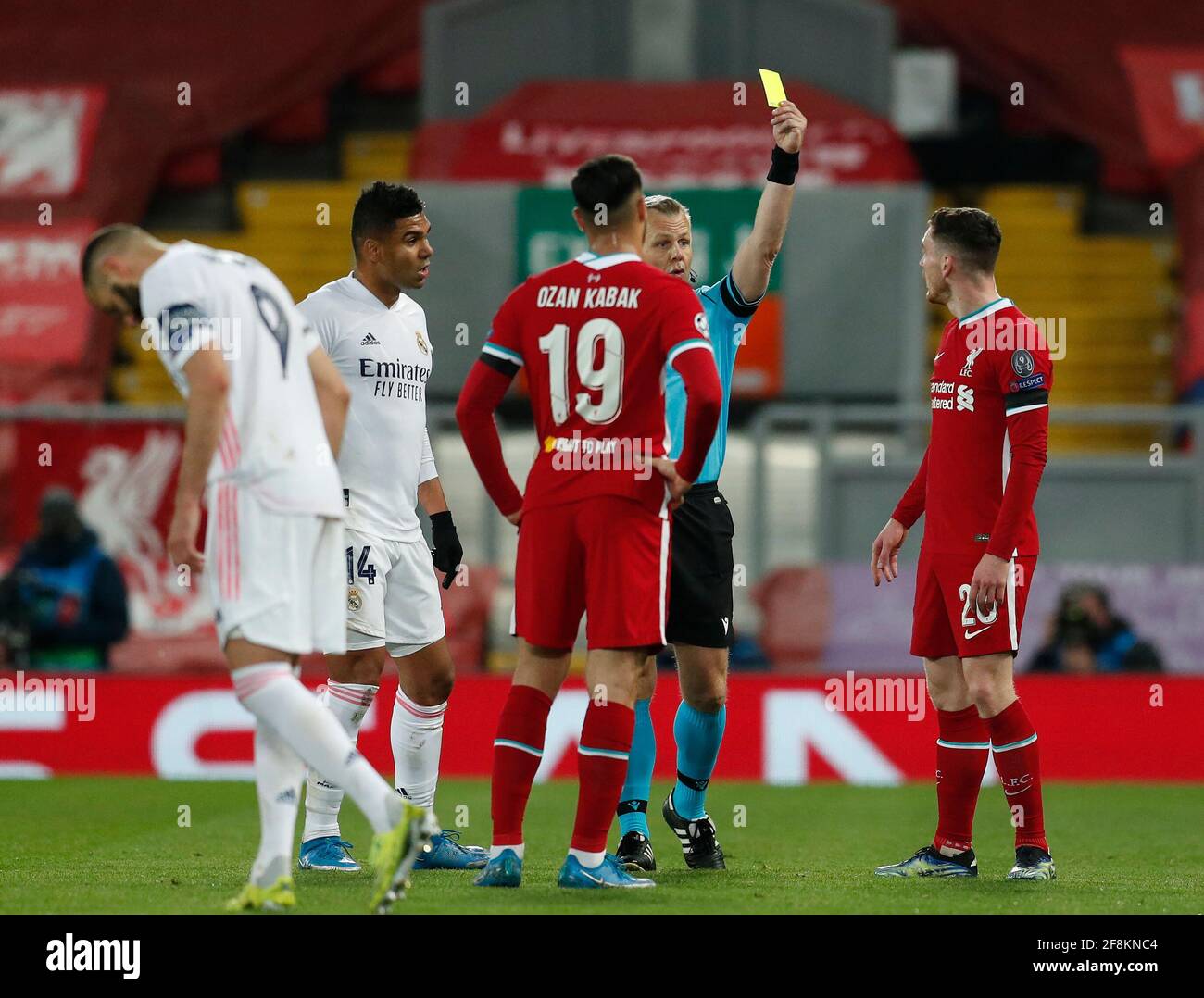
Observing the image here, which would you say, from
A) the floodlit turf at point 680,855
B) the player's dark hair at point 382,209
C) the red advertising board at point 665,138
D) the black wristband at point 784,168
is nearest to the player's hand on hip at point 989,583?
the floodlit turf at point 680,855

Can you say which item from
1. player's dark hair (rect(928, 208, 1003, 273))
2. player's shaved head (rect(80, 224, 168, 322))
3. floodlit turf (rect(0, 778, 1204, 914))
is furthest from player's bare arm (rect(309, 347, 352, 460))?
player's dark hair (rect(928, 208, 1003, 273))

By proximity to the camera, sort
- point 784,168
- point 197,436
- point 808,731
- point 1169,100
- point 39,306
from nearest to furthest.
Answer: point 197,436 < point 784,168 < point 808,731 < point 39,306 < point 1169,100

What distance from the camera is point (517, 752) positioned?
5.39m

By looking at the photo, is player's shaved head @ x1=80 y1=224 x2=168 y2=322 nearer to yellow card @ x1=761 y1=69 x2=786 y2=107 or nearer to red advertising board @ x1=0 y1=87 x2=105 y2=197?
yellow card @ x1=761 y1=69 x2=786 y2=107

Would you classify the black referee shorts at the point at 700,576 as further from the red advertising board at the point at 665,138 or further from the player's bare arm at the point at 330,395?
the red advertising board at the point at 665,138

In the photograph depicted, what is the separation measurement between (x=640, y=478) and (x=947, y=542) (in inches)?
49.0

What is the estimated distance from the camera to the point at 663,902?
17.0ft

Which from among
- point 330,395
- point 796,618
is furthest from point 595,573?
point 796,618

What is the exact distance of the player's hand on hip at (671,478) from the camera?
207 inches

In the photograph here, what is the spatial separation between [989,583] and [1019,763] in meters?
0.62

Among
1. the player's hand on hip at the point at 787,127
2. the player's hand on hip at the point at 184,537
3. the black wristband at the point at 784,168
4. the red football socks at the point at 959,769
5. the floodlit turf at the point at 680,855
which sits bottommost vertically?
the floodlit turf at the point at 680,855

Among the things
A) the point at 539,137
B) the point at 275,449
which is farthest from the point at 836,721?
the point at 539,137

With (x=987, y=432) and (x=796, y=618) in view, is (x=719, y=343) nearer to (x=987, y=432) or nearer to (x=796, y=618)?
(x=987, y=432)
